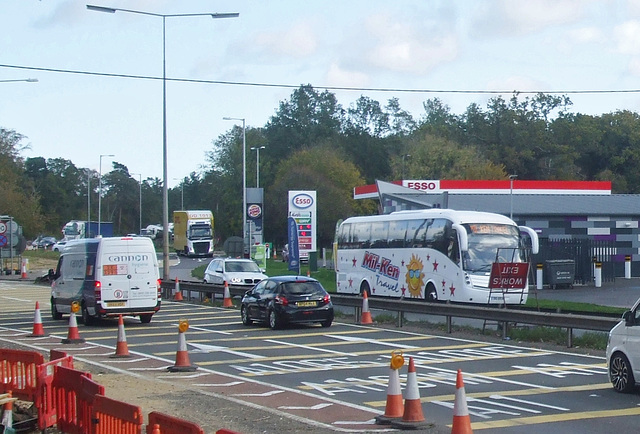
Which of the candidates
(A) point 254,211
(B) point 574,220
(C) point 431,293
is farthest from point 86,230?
(C) point 431,293

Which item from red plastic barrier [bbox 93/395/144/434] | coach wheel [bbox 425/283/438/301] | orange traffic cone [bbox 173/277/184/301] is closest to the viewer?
red plastic barrier [bbox 93/395/144/434]

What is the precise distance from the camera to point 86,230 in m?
67.5

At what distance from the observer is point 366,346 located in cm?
2072

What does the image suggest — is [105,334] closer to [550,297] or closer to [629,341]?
[629,341]

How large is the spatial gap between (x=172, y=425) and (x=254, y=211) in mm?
45331

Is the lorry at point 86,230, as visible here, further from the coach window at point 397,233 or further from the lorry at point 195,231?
the coach window at point 397,233

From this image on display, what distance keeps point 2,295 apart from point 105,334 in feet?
67.6

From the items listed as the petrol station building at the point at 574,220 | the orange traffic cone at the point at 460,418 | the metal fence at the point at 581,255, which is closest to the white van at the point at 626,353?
the orange traffic cone at the point at 460,418

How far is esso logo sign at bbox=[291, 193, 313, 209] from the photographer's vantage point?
45875 mm

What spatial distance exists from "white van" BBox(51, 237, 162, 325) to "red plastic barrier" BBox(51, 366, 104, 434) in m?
14.1

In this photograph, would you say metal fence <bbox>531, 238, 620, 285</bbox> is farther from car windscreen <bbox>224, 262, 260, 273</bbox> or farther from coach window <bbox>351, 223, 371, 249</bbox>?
car windscreen <bbox>224, 262, 260, 273</bbox>

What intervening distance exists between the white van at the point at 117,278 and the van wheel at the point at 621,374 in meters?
15.5

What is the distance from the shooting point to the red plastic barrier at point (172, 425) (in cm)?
782

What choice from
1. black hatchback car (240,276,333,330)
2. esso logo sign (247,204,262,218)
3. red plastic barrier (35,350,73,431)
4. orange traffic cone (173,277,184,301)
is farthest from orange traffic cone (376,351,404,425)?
esso logo sign (247,204,262,218)
